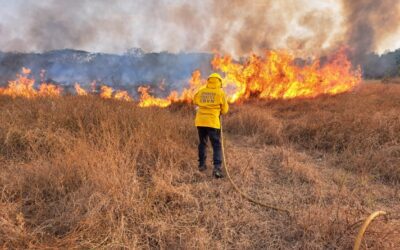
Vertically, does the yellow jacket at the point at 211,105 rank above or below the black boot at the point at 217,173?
above

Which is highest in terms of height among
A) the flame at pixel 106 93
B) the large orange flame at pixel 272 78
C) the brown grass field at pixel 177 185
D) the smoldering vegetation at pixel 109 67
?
the smoldering vegetation at pixel 109 67

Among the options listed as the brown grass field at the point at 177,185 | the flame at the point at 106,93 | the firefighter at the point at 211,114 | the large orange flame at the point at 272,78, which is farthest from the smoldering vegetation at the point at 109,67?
the firefighter at the point at 211,114

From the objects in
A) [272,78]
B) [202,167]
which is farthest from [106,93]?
[272,78]

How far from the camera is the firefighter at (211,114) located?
209 inches

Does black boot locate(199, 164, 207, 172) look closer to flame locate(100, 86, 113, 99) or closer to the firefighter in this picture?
the firefighter

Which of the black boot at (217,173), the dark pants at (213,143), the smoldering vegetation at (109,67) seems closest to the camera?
the black boot at (217,173)

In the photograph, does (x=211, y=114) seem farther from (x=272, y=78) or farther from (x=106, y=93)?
(x=272, y=78)

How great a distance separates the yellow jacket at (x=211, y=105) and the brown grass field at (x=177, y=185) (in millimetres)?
824

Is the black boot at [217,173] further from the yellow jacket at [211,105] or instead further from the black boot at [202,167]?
the yellow jacket at [211,105]

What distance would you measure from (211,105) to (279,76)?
9.43 metres

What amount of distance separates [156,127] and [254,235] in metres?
3.58

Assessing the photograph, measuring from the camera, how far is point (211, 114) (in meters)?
5.32

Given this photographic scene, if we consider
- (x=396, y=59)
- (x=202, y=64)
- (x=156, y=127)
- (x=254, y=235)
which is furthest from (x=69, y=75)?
(x=396, y=59)

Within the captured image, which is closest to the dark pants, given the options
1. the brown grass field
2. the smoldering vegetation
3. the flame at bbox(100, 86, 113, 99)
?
the brown grass field
